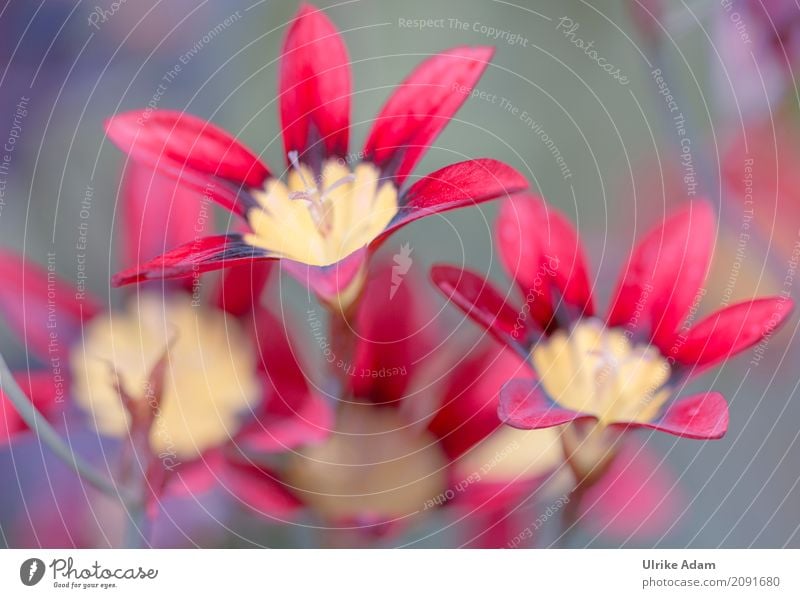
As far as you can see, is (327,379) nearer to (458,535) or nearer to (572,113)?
(458,535)

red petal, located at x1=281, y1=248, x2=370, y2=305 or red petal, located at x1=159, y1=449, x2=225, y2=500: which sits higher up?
red petal, located at x1=281, y1=248, x2=370, y2=305

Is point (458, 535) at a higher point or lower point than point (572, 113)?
lower

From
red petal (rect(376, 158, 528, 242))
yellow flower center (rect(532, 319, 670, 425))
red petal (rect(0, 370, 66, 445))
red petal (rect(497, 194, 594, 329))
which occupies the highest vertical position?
red petal (rect(376, 158, 528, 242))

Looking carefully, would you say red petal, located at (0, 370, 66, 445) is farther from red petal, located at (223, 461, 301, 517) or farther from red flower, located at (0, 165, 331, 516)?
red petal, located at (223, 461, 301, 517)

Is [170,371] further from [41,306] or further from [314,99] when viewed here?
[314,99]
